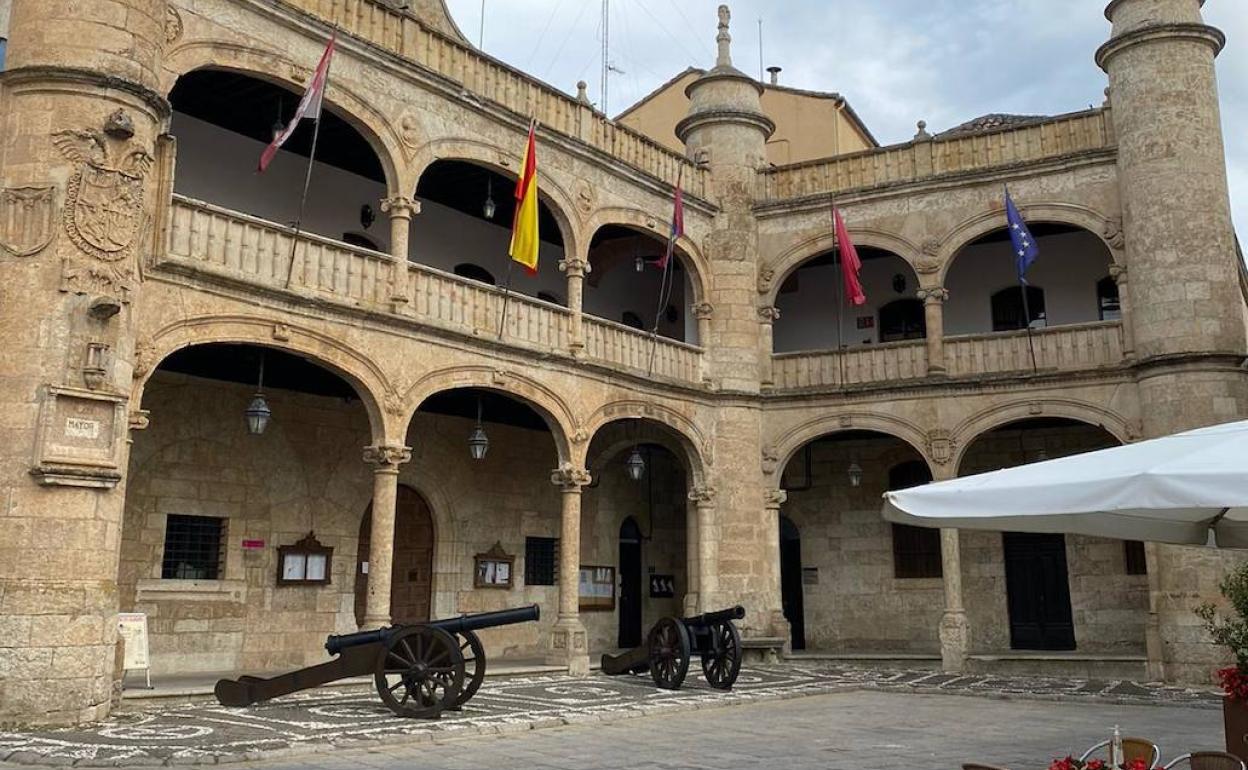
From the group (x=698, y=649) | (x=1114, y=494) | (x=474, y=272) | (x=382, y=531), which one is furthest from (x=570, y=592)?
(x=1114, y=494)

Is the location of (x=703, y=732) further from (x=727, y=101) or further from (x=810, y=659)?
(x=727, y=101)

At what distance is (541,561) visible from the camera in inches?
749

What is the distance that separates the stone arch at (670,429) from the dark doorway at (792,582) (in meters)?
3.96

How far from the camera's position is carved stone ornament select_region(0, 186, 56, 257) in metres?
10.0

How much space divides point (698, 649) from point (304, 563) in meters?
5.60

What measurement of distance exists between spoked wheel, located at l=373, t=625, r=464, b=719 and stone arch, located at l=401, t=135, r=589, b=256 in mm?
6008

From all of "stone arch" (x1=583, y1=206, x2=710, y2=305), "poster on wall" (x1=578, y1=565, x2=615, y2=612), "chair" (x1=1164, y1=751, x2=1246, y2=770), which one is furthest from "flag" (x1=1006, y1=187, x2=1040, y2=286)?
"chair" (x1=1164, y1=751, x2=1246, y2=770)

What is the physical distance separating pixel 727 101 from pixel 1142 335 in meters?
8.18

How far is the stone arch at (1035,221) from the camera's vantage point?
17.2 meters

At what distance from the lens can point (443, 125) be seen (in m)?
14.7

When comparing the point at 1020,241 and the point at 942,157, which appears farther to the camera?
the point at 942,157

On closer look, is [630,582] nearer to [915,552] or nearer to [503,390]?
[915,552]

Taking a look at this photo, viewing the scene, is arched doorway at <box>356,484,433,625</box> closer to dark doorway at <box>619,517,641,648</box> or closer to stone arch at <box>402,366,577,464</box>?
stone arch at <box>402,366,577,464</box>

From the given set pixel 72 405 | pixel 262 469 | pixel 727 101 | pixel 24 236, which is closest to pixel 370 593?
pixel 262 469
